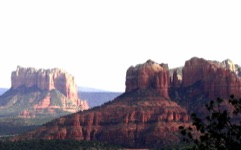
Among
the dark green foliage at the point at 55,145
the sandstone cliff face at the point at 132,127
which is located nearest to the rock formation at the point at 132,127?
the sandstone cliff face at the point at 132,127

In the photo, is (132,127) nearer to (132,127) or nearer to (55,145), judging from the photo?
(132,127)

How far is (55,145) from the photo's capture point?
16525 cm

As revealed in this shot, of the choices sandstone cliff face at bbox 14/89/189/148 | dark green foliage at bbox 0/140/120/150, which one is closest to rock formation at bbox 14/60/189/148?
sandstone cliff face at bbox 14/89/189/148

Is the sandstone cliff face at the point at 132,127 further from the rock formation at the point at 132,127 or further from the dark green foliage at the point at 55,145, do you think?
the dark green foliage at the point at 55,145

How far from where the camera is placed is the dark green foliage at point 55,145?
161 m

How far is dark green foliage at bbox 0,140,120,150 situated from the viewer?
160625 mm

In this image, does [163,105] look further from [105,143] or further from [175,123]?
[105,143]

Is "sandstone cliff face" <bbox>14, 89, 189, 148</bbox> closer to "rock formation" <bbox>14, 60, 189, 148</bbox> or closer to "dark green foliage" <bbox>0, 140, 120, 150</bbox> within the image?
"rock formation" <bbox>14, 60, 189, 148</bbox>

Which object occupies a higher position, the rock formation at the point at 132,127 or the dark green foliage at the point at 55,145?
the rock formation at the point at 132,127

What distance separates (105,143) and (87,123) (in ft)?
72.1

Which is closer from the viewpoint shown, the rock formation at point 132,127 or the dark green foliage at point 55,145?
the dark green foliage at point 55,145

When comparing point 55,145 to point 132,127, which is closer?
point 55,145

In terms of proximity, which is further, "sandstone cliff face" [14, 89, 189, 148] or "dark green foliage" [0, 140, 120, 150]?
"sandstone cliff face" [14, 89, 189, 148]

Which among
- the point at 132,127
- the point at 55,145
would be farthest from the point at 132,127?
the point at 55,145
